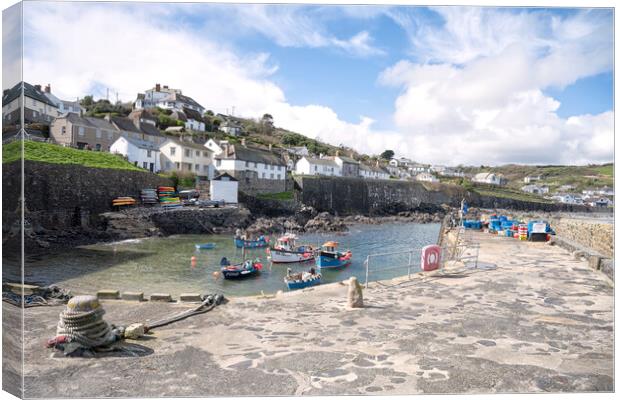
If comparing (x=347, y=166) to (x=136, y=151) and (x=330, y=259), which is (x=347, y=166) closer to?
(x=136, y=151)

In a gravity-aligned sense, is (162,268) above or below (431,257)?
below

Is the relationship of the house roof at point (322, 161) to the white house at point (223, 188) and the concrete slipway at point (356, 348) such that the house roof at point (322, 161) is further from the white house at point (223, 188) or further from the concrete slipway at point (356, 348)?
the concrete slipway at point (356, 348)

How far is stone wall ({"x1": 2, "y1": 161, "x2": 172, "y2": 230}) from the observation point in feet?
89.8

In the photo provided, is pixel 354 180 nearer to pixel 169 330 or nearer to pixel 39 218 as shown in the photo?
pixel 39 218

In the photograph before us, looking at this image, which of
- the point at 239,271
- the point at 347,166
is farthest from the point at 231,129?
the point at 239,271

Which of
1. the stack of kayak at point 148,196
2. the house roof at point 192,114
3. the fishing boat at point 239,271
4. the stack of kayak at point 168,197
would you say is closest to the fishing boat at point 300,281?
the fishing boat at point 239,271

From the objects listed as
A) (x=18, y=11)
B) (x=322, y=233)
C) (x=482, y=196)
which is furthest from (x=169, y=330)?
(x=482, y=196)

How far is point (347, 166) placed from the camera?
77.6 m

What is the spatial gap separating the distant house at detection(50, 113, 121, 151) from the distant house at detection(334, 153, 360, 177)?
1578 inches

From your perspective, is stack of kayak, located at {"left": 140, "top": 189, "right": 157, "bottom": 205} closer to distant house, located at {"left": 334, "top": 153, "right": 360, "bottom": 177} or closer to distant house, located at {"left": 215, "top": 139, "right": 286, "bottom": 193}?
distant house, located at {"left": 215, "top": 139, "right": 286, "bottom": 193}

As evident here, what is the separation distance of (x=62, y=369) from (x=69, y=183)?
29.7 metres

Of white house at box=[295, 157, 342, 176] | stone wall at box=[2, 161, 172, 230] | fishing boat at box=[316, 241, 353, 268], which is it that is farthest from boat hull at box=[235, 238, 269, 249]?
white house at box=[295, 157, 342, 176]

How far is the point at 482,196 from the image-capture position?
87438 mm

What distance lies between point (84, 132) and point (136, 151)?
586cm
